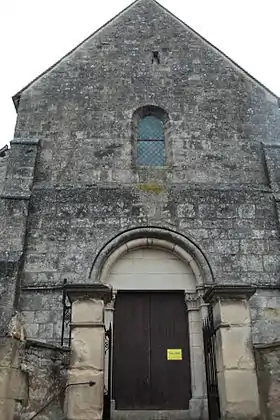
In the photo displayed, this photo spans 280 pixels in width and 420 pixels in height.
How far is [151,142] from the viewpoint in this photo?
11.7 meters

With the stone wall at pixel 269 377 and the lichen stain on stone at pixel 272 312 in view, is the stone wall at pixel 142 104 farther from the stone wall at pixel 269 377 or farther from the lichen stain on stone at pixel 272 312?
the stone wall at pixel 269 377

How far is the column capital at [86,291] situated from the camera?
5.96m

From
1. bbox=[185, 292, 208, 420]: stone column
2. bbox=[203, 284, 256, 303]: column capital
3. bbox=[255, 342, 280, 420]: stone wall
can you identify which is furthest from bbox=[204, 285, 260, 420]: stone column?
bbox=[185, 292, 208, 420]: stone column

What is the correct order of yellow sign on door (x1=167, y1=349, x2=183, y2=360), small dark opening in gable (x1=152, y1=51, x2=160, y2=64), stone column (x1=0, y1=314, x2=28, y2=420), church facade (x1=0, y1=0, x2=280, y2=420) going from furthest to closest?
small dark opening in gable (x1=152, y1=51, x2=160, y2=64) → yellow sign on door (x1=167, y1=349, x2=183, y2=360) → church facade (x1=0, y1=0, x2=280, y2=420) → stone column (x1=0, y1=314, x2=28, y2=420)

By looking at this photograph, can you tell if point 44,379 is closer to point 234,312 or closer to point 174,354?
point 234,312

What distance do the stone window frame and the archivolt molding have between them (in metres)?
1.84

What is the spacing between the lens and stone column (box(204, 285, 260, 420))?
5586 mm

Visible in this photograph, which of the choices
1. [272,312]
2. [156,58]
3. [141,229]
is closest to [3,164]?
[141,229]

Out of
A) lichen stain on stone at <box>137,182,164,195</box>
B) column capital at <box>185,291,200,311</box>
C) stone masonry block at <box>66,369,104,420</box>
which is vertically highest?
lichen stain on stone at <box>137,182,164,195</box>

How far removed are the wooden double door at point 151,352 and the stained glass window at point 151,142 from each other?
11.1 ft

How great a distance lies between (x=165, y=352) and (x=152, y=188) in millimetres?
3502

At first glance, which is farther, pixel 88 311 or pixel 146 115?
pixel 146 115

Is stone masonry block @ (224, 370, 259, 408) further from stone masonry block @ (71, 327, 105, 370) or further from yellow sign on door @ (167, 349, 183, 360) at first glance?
yellow sign on door @ (167, 349, 183, 360)

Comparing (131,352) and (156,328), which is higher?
(156,328)
